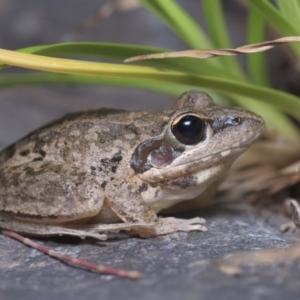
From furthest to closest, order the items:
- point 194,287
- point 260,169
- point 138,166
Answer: point 260,169 → point 138,166 → point 194,287

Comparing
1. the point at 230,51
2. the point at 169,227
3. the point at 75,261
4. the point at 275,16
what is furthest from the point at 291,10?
the point at 75,261

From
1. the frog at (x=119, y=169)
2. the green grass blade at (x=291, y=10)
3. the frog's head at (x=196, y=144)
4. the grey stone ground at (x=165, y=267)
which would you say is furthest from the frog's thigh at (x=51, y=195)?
the green grass blade at (x=291, y=10)

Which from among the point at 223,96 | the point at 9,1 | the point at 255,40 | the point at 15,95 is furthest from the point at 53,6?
the point at 255,40

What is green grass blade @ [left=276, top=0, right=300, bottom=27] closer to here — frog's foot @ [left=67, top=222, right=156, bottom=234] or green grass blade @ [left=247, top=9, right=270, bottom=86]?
green grass blade @ [left=247, top=9, right=270, bottom=86]

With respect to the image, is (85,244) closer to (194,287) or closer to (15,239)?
(15,239)

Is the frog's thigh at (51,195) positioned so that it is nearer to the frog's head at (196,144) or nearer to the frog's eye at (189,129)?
the frog's head at (196,144)

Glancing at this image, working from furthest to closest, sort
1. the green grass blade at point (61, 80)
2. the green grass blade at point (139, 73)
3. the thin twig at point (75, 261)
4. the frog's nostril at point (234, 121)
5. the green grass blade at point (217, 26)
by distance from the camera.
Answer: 1. the green grass blade at point (61, 80)
2. the green grass blade at point (217, 26)
3. the frog's nostril at point (234, 121)
4. the green grass blade at point (139, 73)
5. the thin twig at point (75, 261)
